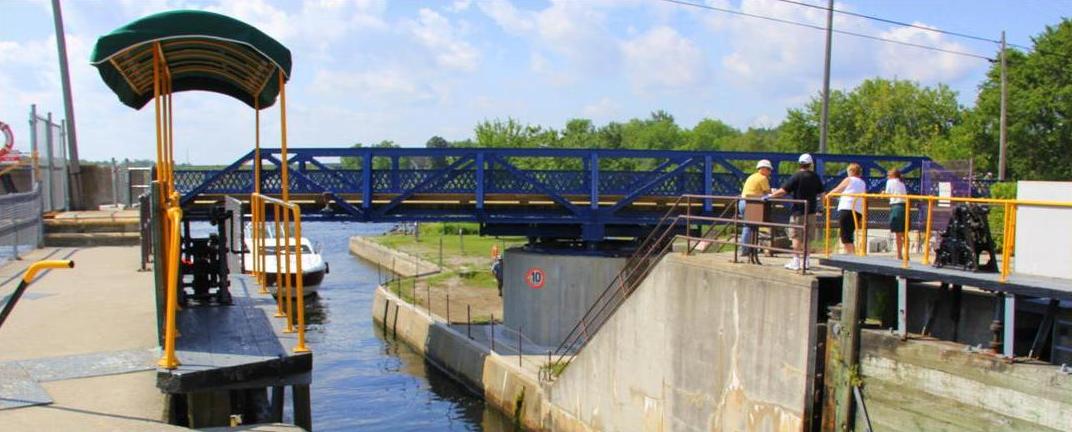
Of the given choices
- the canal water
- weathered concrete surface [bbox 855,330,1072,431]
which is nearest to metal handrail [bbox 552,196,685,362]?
the canal water

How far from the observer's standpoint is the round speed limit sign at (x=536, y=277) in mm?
20231

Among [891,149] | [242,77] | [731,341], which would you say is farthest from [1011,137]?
[242,77]

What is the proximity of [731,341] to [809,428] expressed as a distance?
167 cm

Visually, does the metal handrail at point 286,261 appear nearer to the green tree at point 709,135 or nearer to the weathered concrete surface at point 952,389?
the weathered concrete surface at point 952,389

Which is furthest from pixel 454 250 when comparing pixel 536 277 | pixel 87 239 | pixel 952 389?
pixel 952 389

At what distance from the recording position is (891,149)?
63.2 meters

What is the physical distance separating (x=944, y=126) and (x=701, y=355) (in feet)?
196

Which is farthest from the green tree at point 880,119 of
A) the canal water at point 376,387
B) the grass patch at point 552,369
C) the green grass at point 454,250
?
the grass patch at point 552,369

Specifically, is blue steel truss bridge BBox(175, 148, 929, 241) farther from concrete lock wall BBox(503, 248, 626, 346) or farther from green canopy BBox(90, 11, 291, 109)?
green canopy BBox(90, 11, 291, 109)

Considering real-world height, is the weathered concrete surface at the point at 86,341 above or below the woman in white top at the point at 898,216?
below

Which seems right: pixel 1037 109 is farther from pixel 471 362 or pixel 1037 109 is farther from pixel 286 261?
pixel 286 261

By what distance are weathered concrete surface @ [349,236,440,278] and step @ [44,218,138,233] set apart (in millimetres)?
19639

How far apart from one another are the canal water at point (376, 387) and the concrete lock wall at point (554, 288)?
2.22 meters

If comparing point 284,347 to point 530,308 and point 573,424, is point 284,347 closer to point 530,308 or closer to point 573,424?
point 573,424
